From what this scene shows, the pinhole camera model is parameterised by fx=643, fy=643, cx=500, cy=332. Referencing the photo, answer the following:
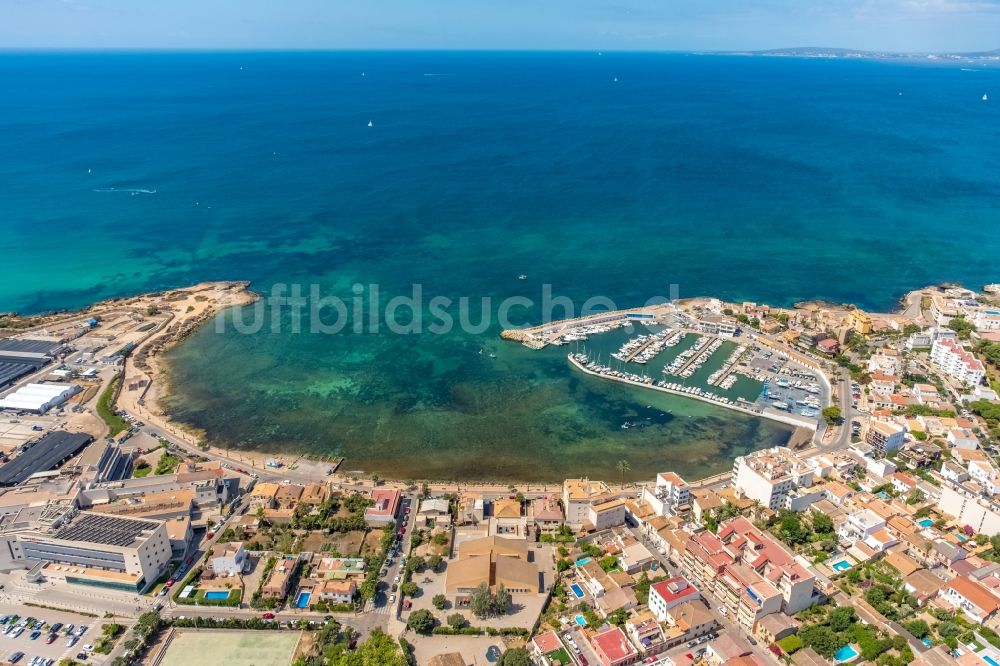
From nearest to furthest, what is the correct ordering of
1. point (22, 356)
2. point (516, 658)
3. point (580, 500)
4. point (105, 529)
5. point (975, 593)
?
point (516, 658) < point (975, 593) < point (105, 529) < point (580, 500) < point (22, 356)

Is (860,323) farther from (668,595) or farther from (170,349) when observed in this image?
(170,349)

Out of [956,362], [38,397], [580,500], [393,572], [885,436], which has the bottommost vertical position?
[393,572]

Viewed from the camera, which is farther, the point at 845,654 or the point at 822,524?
the point at 822,524

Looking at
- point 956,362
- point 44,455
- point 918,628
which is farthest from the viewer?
point 956,362

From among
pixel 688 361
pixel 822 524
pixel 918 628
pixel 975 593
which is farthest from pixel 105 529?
pixel 688 361

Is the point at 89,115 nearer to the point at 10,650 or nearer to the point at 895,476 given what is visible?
the point at 10,650

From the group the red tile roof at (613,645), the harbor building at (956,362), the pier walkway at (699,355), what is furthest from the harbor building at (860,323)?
the red tile roof at (613,645)

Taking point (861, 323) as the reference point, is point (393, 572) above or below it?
below
